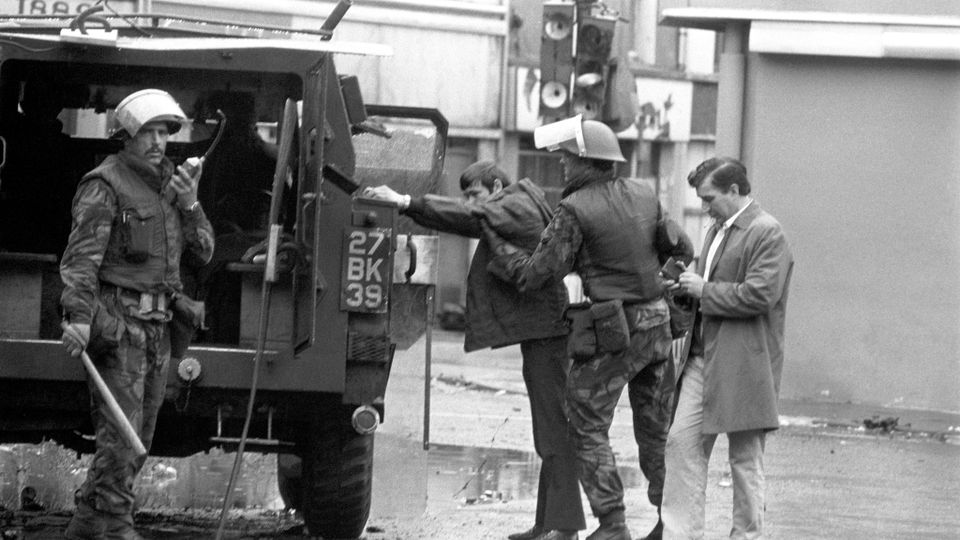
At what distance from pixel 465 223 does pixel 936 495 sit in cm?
370

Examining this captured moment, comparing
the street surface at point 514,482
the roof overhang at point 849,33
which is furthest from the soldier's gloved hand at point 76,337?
the roof overhang at point 849,33

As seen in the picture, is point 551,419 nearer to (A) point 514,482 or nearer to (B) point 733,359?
(B) point 733,359

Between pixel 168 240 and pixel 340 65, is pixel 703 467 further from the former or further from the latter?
pixel 340 65

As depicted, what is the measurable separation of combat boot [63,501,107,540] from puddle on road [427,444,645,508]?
273 cm

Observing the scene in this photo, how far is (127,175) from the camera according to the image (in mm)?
7254

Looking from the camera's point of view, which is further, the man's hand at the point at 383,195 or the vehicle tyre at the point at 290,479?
the vehicle tyre at the point at 290,479

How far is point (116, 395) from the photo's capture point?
7086mm

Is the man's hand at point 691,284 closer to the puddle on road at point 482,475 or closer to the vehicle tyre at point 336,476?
the vehicle tyre at point 336,476

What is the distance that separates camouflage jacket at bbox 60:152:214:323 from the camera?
6.99m

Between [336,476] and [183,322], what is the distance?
119 cm

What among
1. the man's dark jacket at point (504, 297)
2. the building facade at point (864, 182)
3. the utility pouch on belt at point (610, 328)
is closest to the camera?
the utility pouch on belt at point (610, 328)

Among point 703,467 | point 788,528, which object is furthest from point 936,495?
point 703,467

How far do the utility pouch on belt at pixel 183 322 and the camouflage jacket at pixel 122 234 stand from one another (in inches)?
2.7

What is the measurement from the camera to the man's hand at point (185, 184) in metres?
7.30
